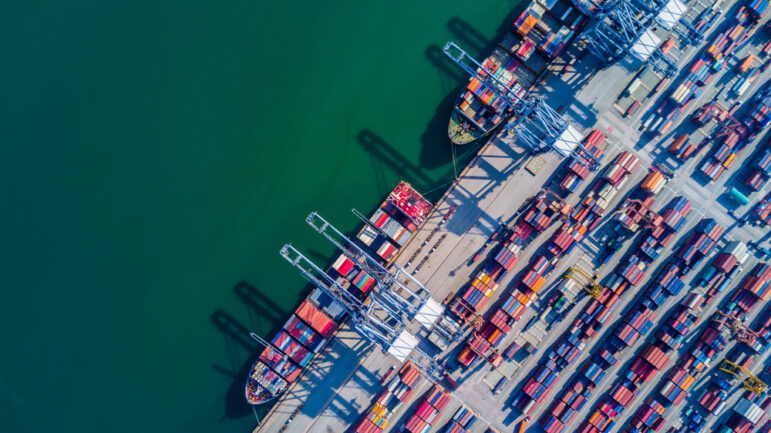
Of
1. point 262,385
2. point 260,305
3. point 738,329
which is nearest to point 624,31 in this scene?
point 738,329

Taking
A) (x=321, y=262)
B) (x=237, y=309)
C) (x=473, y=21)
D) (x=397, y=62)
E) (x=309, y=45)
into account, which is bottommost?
(x=237, y=309)

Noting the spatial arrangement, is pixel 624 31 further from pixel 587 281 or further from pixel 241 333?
pixel 241 333

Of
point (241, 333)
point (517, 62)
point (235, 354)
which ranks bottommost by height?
point (235, 354)

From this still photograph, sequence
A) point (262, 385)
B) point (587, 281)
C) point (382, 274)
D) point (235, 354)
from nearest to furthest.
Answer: point (382, 274) < point (262, 385) < point (587, 281) < point (235, 354)

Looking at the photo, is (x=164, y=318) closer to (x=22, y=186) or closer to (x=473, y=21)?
(x=22, y=186)

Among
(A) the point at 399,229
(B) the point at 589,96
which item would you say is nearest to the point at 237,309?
(A) the point at 399,229

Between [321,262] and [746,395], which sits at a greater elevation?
[746,395]

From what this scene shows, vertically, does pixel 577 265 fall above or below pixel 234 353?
above
